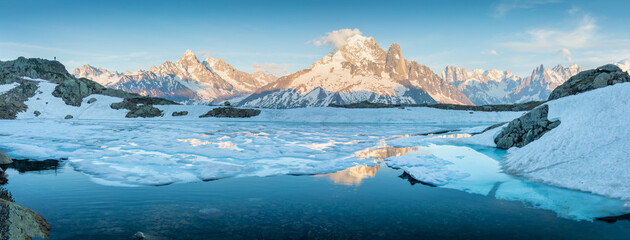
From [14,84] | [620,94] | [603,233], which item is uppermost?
[14,84]

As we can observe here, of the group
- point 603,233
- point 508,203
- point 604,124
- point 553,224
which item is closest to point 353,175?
point 508,203

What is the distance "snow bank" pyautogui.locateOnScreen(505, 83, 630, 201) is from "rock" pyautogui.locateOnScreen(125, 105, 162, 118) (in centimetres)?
7369

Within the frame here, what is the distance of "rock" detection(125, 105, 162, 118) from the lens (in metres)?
72.4

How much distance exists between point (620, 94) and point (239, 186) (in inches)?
691

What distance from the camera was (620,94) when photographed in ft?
49.8

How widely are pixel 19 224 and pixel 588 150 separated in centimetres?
1811

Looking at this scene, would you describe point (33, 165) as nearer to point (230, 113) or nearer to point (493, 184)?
point (493, 184)

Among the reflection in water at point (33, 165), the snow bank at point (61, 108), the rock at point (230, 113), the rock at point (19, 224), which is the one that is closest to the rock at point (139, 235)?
the rock at point (19, 224)

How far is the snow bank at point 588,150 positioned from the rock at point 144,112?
73.7 m

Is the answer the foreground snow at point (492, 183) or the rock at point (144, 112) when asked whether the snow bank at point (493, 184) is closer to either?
the foreground snow at point (492, 183)

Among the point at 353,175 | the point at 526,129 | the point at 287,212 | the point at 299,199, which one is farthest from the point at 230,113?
the point at 287,212

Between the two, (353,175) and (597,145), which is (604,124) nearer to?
(597,145)

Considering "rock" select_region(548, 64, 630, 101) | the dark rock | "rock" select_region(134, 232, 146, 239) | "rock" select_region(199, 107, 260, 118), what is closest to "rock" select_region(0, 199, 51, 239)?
"rock" select_region(134, 232, 146, 239)

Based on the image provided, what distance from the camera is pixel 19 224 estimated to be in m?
6.76
